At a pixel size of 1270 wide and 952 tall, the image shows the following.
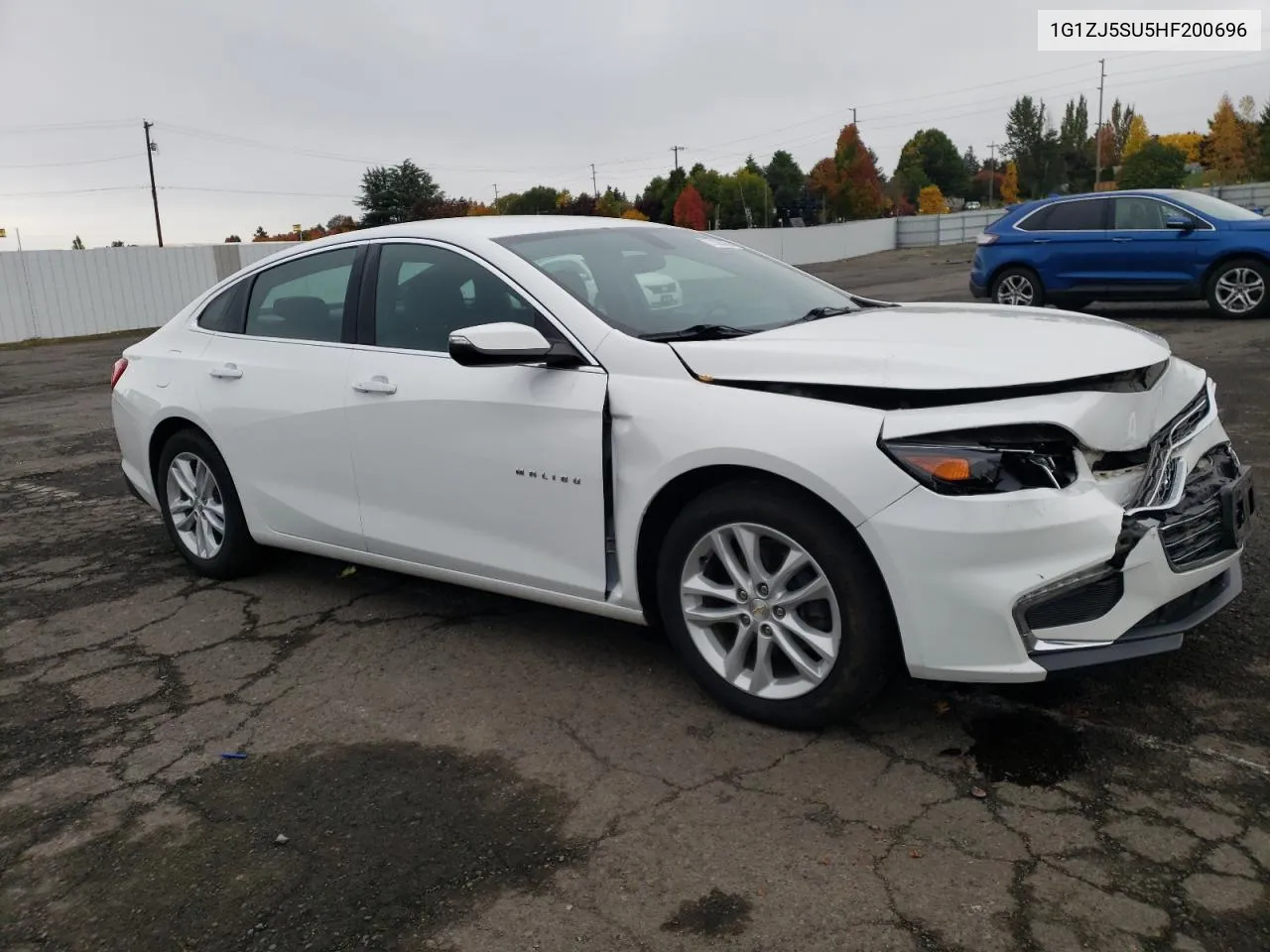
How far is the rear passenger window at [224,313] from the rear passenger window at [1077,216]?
36.2 feet

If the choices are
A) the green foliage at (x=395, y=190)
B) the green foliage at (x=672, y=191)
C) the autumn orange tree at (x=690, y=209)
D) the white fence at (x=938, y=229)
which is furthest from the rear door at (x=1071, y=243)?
the green foliage at (x=672, y=191)

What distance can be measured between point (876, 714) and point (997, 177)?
126 metres

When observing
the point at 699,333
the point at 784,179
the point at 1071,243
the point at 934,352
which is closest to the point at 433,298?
the point at 699,333

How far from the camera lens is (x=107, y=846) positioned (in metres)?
3.12

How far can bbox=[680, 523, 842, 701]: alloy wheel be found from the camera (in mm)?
3348

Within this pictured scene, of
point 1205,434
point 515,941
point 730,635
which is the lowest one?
point 515,941

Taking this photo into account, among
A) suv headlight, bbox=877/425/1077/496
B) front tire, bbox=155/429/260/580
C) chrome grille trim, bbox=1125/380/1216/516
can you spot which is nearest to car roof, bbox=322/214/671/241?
front tire, bbox=155/429/260/580

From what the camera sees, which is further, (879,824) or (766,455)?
(766,455)

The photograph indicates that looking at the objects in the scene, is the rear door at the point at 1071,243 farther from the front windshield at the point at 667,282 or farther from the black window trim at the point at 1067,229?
the front windshield at the point at 667,282

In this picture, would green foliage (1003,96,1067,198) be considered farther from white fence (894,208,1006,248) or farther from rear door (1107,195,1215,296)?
rear door (1107,195,1215,296)

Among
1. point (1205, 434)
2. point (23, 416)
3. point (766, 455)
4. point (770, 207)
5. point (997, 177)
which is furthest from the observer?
point (997, 177)

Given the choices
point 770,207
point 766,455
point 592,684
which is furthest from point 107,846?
point 770,207

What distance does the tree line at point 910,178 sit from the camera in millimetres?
77375

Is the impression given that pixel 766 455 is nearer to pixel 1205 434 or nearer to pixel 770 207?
pixel 1205 434
